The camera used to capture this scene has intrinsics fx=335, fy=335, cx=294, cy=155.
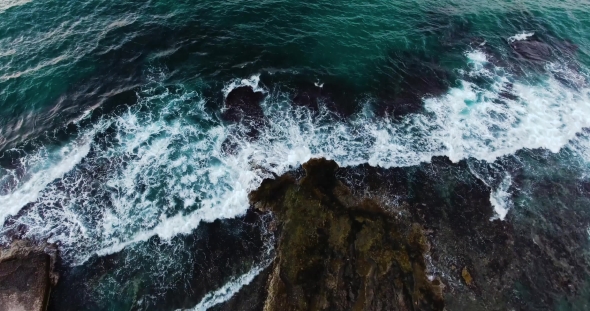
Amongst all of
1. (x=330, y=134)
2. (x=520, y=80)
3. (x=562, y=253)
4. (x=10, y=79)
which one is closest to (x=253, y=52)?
(x=330, y=134)

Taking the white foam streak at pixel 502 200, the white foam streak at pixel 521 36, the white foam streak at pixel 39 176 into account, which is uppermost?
the white foam streak at pixel 521 36

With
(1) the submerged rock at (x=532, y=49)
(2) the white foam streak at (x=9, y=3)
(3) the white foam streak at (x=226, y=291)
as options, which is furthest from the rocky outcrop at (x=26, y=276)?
(1) the submerged rock at (x=532, y=49)

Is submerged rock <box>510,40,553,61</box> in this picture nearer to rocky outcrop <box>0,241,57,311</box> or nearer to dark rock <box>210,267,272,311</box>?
dark rock <box>210,267,272,311</box>

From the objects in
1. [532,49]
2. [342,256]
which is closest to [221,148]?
[342,256]

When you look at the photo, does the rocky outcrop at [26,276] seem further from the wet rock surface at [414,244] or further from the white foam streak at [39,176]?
the wet rock surface at [414,244]

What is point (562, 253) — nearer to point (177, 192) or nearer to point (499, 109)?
point (499, 109)

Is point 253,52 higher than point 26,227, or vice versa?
point 253,52
